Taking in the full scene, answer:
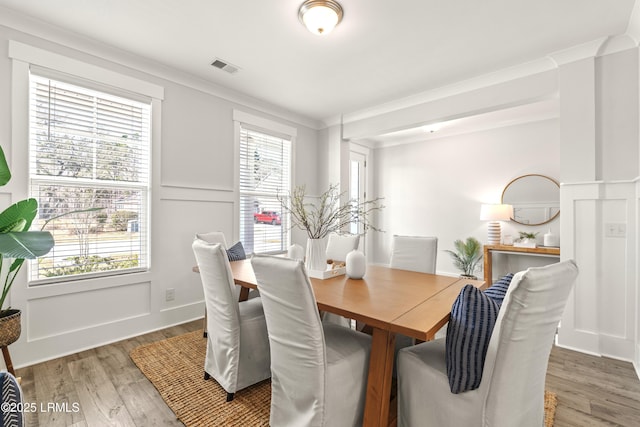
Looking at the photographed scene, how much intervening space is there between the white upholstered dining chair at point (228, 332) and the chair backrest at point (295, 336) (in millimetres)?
415

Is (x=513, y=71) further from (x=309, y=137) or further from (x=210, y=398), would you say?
(x=210, y=398)

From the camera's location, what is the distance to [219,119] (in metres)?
3.49

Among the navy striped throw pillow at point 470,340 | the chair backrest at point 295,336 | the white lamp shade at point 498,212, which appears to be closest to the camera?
the navy striped throw pillow at point 470,340

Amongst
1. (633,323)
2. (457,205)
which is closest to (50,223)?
(633,323)

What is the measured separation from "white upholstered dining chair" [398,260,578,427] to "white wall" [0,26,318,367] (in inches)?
103

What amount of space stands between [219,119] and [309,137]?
1550 millimetres

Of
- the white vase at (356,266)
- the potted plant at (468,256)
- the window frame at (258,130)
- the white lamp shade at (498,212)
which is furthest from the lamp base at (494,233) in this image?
the white vase at (356,266)

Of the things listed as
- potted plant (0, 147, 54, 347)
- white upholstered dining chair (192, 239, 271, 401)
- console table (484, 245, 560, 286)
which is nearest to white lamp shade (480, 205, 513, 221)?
console table (484, 245, 560, 286)

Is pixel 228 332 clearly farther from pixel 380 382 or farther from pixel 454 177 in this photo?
pixel 454 177

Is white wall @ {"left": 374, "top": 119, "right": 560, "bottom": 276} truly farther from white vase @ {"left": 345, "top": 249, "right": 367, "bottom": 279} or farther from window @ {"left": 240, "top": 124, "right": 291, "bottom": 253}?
white vase @ {"left": 345, "top": 249, "right": 367, "bottom": 279}

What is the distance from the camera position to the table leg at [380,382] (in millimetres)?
1374

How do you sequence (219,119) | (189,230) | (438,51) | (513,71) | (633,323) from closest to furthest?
1. (633,323)
2. (438,51)
3. (513,71)
4. (189,230)
5. (219,119)

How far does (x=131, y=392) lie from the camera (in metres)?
1.94

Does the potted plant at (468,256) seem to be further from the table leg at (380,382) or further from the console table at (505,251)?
the table leg at (380,382)
